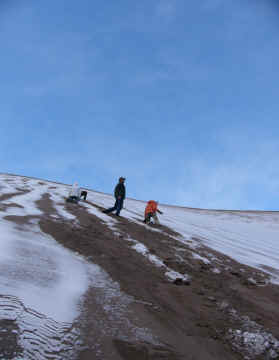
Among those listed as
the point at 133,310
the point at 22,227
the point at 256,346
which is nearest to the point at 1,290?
the point at 133,310

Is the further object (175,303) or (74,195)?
(74,195)

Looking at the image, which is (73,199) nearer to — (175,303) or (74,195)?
(74,195)

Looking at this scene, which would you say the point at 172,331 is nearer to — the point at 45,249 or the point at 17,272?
the point at 17,272

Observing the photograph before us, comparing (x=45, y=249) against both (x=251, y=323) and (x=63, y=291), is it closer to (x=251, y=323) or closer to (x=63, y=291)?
(x=63, y=291)

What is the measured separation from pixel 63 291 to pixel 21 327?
88 cm

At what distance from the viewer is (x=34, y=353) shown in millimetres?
1649

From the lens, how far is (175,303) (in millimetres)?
3086

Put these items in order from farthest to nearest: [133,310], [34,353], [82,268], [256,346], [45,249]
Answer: [45,249], [82,268], [133,310], [256,346], [34,353]

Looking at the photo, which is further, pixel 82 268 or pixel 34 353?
pixel 82 268

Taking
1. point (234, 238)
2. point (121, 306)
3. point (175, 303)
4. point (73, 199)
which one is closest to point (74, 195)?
point (73, 199)

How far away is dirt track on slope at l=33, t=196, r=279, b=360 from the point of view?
6.63ft

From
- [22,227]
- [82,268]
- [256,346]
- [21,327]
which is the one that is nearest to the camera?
[21,327]

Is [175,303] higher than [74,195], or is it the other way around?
[74,195]

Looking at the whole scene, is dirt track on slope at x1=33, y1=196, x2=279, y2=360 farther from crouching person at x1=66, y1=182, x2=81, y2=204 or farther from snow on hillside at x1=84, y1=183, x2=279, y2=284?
crouching person at x1=66, y1=182, x2=81, y2=204
